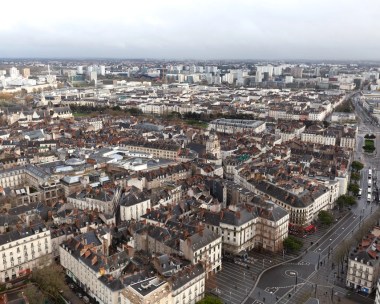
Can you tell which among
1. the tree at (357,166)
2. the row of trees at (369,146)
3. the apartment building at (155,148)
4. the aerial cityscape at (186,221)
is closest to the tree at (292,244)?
the aerial cityscape at (186,221)

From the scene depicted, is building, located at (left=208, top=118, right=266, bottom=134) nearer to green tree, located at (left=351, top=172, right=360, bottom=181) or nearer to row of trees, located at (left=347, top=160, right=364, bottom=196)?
row of trees, located at (left=347, top=160, right=364, bottom=196)

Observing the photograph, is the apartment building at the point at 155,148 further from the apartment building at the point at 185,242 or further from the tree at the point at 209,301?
the tree at the point at 209,301

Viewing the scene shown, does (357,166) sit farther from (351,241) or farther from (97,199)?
(97,199)

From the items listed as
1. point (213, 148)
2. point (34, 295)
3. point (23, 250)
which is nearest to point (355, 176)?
point (213, 148)

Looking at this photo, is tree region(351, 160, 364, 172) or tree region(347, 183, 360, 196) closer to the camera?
tree region(347, 183, 360, 196)

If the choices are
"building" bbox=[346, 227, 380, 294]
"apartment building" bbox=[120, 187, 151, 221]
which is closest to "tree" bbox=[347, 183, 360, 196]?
"building" bbox=[346, 227, 380, 294]

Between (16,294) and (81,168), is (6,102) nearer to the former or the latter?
(81,168)
